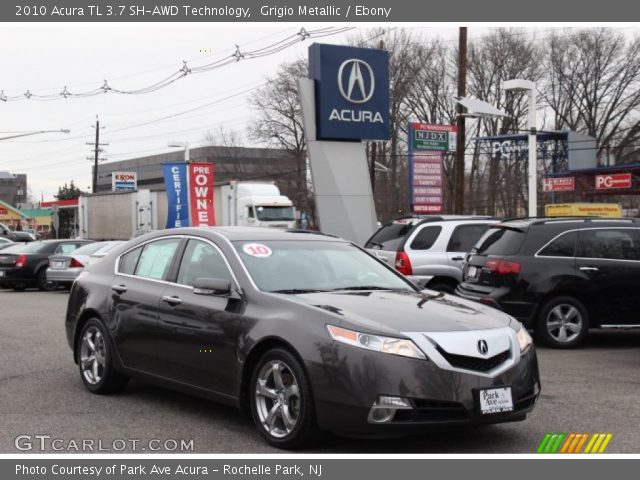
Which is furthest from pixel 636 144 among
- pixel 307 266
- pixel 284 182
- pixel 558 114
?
pixel 307 266

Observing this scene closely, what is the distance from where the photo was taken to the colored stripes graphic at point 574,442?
561 cm

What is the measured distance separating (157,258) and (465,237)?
7381 millimetres

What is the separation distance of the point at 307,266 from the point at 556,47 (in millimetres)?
55347

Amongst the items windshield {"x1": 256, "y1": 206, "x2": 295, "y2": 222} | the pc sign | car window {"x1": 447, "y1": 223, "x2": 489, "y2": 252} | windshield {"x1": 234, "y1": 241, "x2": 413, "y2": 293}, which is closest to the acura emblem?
windshield {"x1": 234, "y1": 241, "x2": 413, "y2": 293}

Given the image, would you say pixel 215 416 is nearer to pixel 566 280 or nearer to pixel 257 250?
pixel 257 250

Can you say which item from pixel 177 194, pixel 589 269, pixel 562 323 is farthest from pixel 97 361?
pixel 177 194

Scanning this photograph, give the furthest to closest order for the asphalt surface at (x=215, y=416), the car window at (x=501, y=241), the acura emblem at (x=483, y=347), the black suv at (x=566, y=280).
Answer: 1. the car window at (x=501, y=241)
2. the black suv at (x=566, y=280)
3. the asphalt surface at (x=215, y=416)
4. the acura emblem at (x=483, y=347)

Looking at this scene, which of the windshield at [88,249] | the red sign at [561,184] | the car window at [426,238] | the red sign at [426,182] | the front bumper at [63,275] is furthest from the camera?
the red sign at [561,184]

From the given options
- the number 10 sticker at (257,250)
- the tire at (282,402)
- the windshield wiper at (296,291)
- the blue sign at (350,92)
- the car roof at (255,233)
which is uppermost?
the blue sign at (350,92)

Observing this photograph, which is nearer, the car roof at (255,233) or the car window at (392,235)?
the car roof at (255,233)

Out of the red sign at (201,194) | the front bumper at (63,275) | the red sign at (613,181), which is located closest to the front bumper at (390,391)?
the front bumper at (63,275)

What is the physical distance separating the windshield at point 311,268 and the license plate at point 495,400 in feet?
5.11

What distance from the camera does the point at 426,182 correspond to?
1070 inches

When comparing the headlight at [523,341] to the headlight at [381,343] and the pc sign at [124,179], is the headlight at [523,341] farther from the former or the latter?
the pc sign at [124,179]
